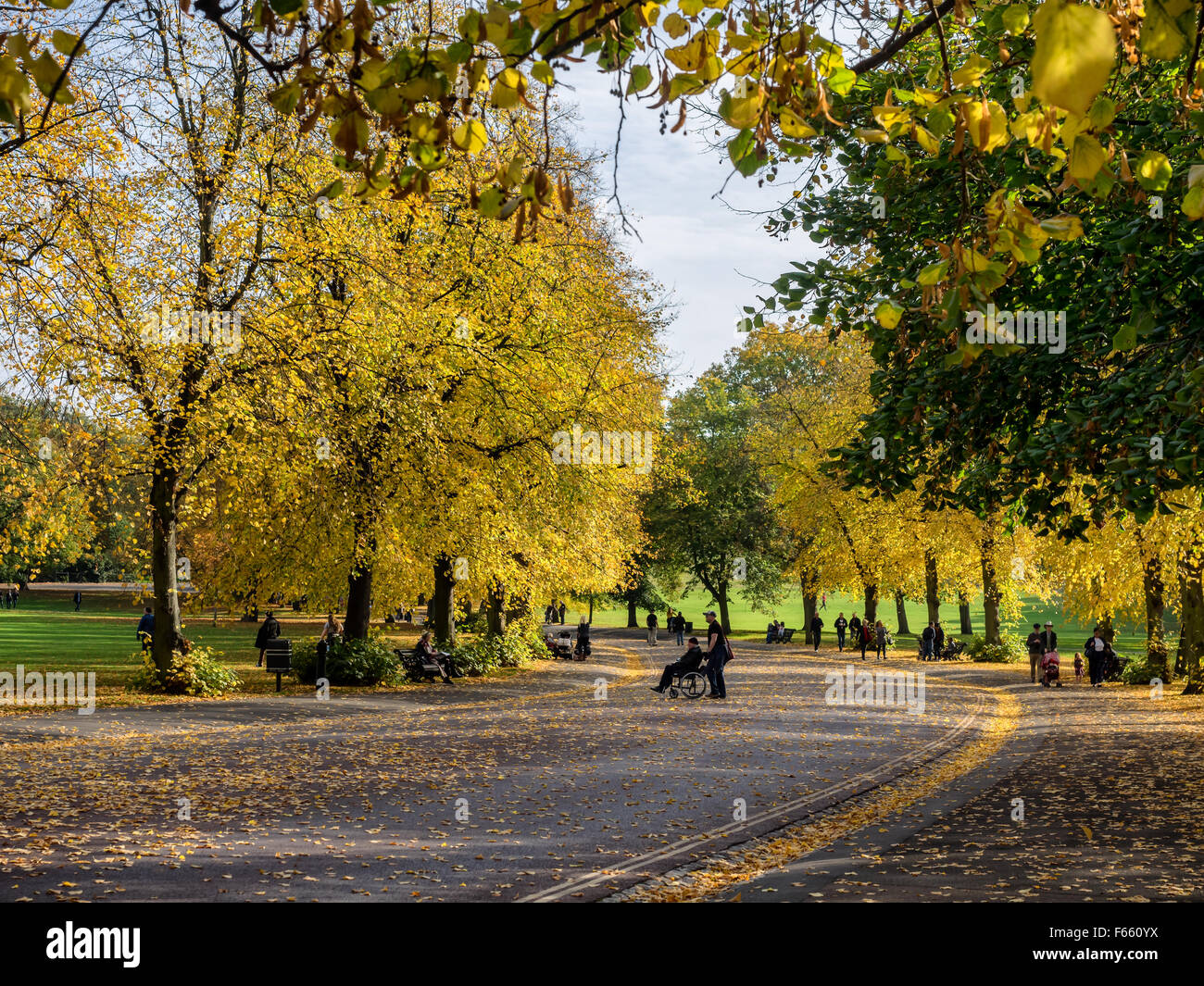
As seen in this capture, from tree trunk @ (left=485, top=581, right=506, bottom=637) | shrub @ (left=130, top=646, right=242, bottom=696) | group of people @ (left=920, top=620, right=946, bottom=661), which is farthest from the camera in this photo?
group of people @ (left=920, top=620, right=946, bottom=661)

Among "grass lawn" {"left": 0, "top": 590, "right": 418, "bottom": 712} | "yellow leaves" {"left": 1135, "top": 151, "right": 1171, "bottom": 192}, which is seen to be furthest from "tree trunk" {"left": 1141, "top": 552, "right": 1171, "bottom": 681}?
"yellow leaves" {"left": 1135, "top": 151, "right": 1171, "bottom": 192}

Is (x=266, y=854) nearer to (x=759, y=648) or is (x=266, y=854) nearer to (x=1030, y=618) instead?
(x=759, y=648)

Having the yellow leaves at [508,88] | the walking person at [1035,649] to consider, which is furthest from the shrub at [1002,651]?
the yellow leaves at [508,88]

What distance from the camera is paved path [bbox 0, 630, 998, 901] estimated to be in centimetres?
732

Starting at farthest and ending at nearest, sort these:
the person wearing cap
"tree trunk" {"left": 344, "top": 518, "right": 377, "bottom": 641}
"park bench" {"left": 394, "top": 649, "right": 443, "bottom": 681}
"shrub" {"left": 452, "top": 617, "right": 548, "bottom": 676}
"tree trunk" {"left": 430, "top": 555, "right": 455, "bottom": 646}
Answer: the person wearing cap
"tree trunk" {"left": 430, "top": 555, "right": 455, "bottom": 646}
"shrub" {"left": 452, "top": 617, "right": 548, "bottom": 676}
"park bench" {"left": 394, "top": 649, "right": 443, "bottom": 681}
"tree trunk" {"left": 344, "top": 518, "right": 377, "bottom": 641}

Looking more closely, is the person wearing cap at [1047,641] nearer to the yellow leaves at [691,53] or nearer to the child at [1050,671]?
the child at [1050,671]

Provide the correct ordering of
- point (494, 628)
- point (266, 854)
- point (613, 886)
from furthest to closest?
point (494, 628) < point (266, 854) < point (613, 886)

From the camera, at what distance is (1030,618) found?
310ft

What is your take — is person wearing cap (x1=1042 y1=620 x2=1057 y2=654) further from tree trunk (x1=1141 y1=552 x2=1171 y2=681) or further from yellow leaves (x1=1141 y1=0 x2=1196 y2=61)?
yellow leaves (x1=1141 y1=0 x2=1196 y2=61)

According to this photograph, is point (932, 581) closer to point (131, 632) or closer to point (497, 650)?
point (497, 650)

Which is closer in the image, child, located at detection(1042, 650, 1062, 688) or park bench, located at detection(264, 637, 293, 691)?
park bench, located at detection(264, 637, 293, 691)

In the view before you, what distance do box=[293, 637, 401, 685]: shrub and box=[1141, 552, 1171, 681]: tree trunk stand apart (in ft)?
63.8

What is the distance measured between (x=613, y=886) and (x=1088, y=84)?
6.50 metres

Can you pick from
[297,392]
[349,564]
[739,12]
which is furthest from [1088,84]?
[349,564]
